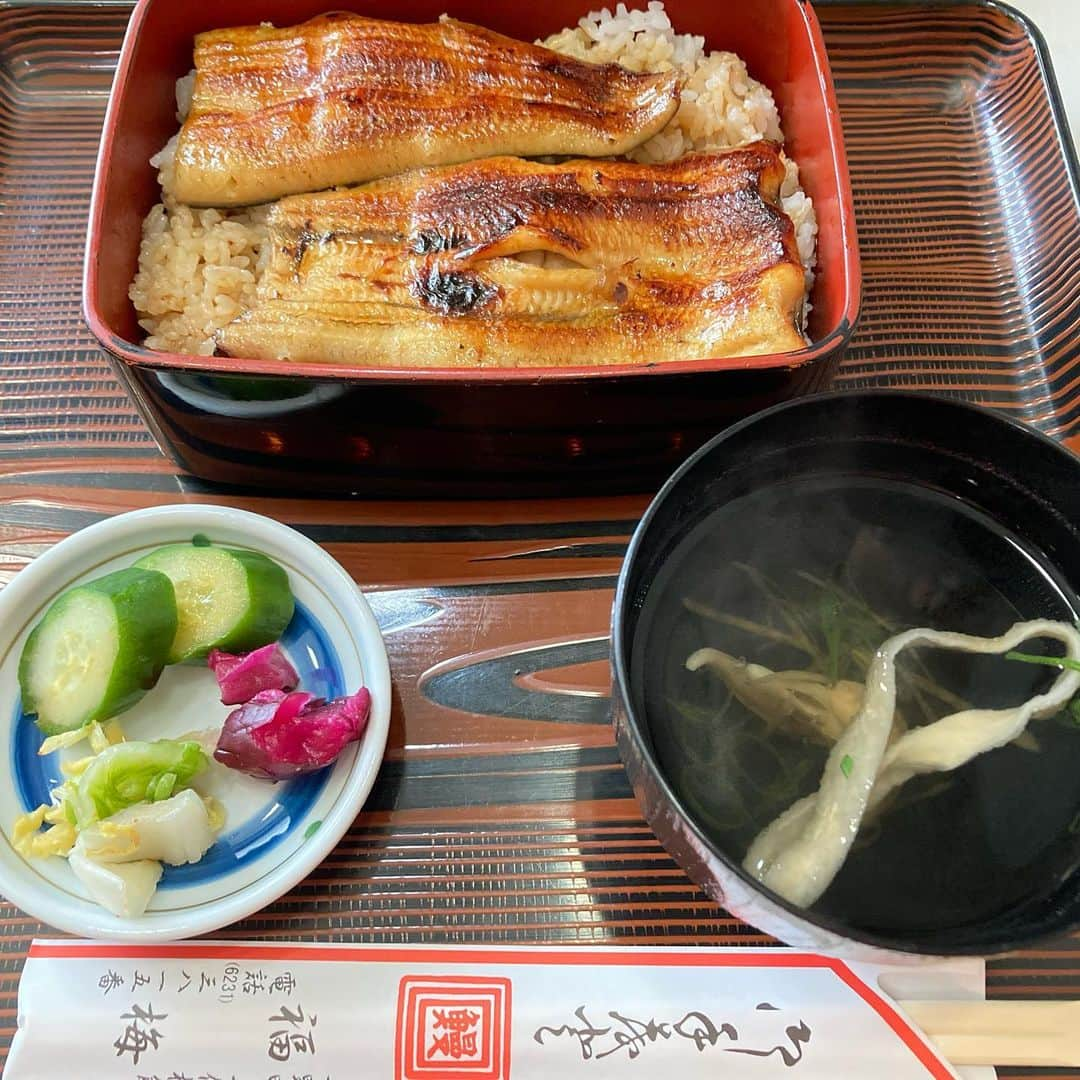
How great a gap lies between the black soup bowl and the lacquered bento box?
0.20 m

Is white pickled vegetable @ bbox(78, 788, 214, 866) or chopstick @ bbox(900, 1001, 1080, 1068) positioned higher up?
white pickled vegetable @ bbox(78, 788, 214, 866)

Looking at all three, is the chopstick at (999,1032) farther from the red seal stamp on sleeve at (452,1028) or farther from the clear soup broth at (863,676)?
the red seal stamp on sleeve at (452,1028)

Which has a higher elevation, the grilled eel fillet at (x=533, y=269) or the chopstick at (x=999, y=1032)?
the grilled eel fillet at (x=533, y=269)

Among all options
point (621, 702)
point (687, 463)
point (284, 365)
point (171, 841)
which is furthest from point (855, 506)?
point (171, 841)

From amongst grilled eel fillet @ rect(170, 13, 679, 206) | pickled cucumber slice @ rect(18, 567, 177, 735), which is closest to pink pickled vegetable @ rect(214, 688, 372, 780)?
pickled cucumber slice @ rect(18, 567, 177, 735)

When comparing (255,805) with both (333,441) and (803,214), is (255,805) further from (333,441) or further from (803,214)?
(803,214)

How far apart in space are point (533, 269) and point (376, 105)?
40 cm

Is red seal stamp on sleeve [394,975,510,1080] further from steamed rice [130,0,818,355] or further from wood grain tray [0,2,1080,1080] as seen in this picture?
steamed rice [130,0,818,355]

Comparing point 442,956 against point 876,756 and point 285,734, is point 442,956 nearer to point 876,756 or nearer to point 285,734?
point 285,734

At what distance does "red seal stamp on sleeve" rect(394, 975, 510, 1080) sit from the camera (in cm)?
101

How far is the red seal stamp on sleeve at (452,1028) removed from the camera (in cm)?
101

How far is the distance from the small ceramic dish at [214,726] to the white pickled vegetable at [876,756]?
48cm

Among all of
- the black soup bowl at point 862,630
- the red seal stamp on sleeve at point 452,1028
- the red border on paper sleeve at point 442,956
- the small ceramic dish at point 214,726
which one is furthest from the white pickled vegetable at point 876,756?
the small ceramic dish at point 214,726

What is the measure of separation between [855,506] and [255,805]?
82cm
